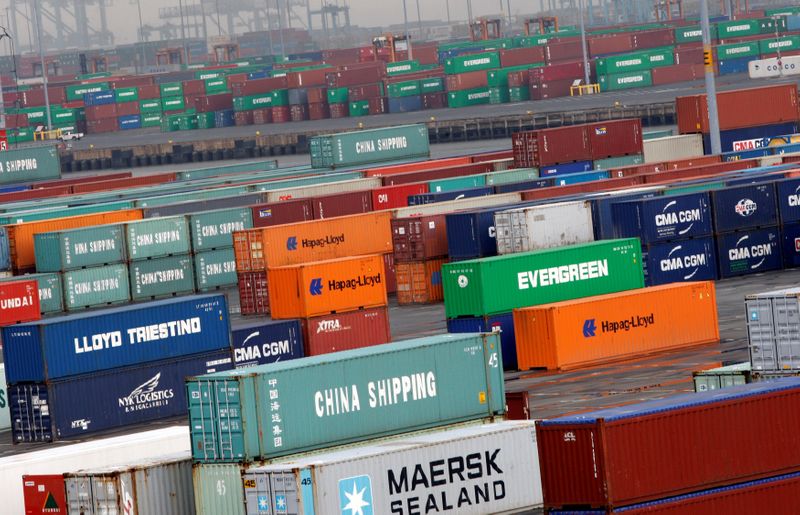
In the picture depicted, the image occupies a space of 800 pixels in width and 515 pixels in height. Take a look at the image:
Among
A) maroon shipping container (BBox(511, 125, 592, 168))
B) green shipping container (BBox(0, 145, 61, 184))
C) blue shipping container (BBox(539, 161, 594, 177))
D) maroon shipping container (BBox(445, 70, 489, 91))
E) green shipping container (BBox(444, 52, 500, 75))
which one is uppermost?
green shipping container (BBox(444, 52, 500, 75))

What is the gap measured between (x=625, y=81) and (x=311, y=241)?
385 feet

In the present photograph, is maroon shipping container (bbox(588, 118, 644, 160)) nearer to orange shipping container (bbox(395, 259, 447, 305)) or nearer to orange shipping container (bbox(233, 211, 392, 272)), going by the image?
orange shipping container (bbox(233, 211, 392, 272))

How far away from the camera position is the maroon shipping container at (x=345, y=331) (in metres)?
52.1

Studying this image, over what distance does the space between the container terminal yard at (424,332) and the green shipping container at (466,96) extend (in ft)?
246

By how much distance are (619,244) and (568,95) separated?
424ft

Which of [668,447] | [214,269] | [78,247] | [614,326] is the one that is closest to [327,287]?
[614,326]

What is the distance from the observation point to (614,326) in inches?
1897

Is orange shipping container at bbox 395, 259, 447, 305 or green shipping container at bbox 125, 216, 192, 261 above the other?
green shipping container at bbox 125, 216, 192, 261

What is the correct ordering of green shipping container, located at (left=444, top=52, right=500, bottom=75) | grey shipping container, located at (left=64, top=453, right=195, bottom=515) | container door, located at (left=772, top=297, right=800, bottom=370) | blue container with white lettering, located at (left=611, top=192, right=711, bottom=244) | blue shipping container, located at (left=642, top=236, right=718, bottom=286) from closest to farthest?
grey shipping container, located at (left=64, top=453, right=195, bottom=515), container door, located at (left=772, top=297, right=800, bottom=370), blue container with white lettering, located at (left=611, top=192, right=711, bottom=244), blue shipping container, located at (left=642, top=236, right=718, bottom=286), green shipping container, located at (left=444, top=52, right=500, bottom=75)

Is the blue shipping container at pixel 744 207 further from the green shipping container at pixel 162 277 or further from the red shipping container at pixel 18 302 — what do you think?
the green shipping container at pixel 162 277

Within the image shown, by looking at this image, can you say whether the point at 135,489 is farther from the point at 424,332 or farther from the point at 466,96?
the point at 466,96

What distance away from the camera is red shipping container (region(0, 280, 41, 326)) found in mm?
55438

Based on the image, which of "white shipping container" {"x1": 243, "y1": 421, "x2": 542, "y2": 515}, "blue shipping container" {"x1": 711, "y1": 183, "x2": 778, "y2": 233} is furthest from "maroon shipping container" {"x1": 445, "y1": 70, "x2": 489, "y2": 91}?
"white shipping container" {"x1": 243, "y1": 421, "x2": 542, "y2": 515}

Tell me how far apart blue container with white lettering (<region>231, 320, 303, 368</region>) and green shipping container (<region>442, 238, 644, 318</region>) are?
16.4 feet
